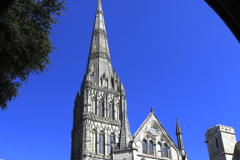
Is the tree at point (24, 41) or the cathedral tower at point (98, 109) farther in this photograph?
the cathedral tower at point (98, 109)

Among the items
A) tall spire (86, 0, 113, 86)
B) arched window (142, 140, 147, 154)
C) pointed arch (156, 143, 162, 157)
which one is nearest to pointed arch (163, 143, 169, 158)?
pointed arch (156, 143, 162, 157)

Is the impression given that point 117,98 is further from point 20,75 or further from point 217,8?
point 217,8

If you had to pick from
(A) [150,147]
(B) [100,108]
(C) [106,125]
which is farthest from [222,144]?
(B) [100,108]

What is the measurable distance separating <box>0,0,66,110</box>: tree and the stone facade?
17.5 meters

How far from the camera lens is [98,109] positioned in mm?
38281

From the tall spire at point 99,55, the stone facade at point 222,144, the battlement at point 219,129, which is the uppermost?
the tall spire at point 99,55

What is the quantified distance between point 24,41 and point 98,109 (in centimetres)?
3025

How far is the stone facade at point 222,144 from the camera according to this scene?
2177 cm

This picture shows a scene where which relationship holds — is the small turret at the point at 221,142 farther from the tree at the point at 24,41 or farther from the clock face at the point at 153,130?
the tree at the point at 24,41

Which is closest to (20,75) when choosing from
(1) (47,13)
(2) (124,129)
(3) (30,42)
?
(3) (30,42)

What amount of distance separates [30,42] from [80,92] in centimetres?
3441

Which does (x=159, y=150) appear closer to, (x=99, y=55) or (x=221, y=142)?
(x=221, y=142)

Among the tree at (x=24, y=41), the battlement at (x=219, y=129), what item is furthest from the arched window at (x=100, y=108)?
the tree at (x=24, y=41)

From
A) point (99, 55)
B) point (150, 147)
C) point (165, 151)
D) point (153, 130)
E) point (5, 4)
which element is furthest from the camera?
point (99, 55)
